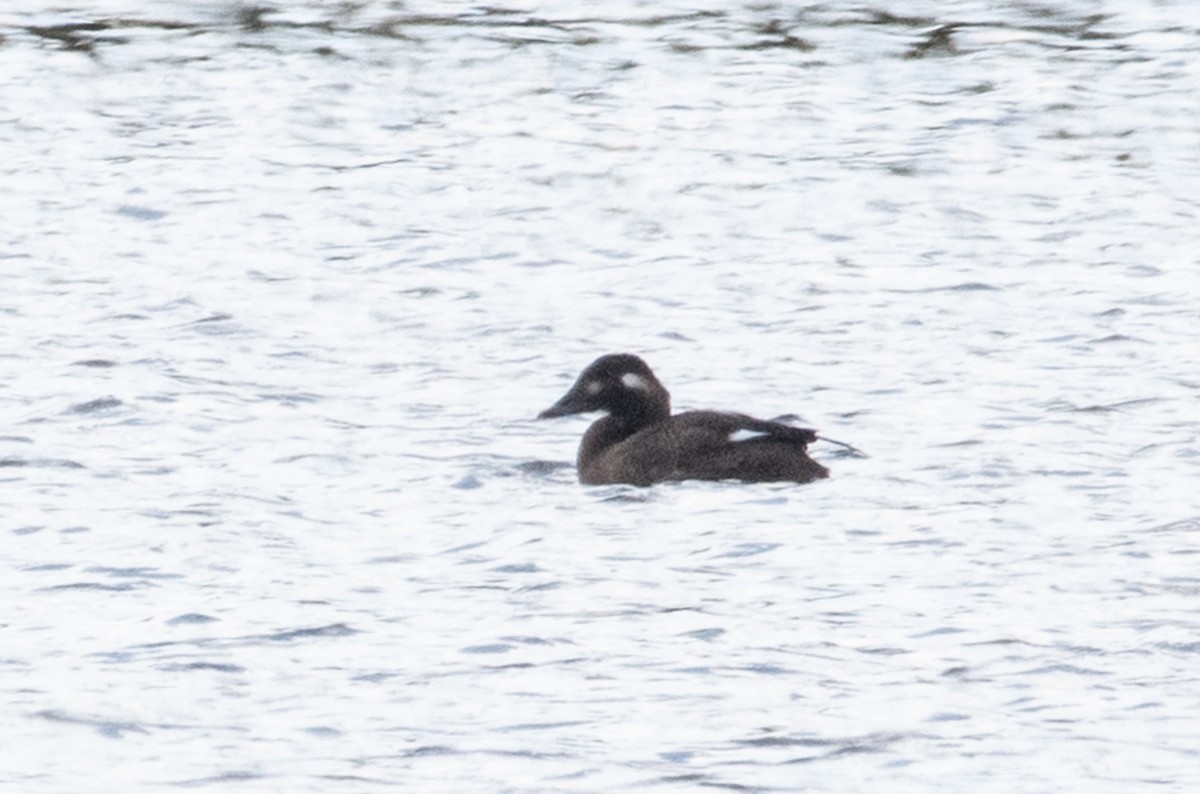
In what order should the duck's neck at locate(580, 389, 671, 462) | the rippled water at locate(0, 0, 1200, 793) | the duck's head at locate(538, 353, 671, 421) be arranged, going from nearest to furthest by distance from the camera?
the rippled water at locate(0, 0, 1200, 793)
the duck's neck at locate(580, 389, 671, 462)
the duck's head at locate(538, 353, 671, 421)

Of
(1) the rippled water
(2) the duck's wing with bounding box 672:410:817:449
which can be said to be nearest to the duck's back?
(2) the duck's wing with bounding box 672:410:817:449

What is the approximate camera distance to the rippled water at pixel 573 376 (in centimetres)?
839

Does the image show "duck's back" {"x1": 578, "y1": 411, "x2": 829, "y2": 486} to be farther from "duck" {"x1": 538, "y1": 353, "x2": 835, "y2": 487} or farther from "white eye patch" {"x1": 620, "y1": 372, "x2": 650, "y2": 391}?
"white eye patch" {"x1": 620, "y1": 372, "x2": 650, "y2": 391}

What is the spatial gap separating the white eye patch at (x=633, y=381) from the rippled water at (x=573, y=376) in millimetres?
448

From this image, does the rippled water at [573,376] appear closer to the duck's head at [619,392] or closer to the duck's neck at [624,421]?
the duck's neck at [624,421]

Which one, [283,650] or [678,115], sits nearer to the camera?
[283,650]

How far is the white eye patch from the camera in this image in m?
12.1

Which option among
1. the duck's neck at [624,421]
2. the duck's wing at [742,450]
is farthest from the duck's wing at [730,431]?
the duck's neck at [624,421]

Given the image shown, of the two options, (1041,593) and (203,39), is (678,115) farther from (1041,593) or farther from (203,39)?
(1041,593)

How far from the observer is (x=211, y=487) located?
36.7ft

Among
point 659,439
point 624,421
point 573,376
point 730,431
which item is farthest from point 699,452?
point 573,376

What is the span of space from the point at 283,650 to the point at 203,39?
13577 mm

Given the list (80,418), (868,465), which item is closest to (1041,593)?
(868,465)

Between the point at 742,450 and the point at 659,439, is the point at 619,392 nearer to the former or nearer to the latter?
the point at 659,439
